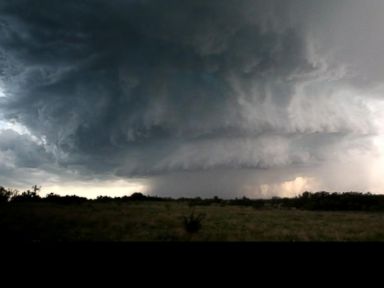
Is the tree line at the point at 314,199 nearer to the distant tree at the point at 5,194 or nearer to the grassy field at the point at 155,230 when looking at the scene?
the distant tree at the point at 5,194

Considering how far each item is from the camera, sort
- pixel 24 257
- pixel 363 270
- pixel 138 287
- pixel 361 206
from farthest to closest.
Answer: pixel 361 206
pixel 24 257
pixel 363 270
pixel 138 287

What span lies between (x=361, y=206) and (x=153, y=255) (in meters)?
60.8

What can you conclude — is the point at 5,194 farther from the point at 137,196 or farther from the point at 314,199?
the point at 314,199

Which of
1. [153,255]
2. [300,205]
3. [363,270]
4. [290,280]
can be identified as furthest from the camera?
[300,205]

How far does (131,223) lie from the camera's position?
30.1 meters

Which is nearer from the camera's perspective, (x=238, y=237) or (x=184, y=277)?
(x=184, y=277)

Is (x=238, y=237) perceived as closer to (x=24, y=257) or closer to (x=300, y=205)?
(x=24, y=257)

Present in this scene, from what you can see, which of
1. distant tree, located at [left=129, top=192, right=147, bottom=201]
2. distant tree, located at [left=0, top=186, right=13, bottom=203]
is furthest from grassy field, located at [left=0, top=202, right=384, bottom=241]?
distant tree, located at [left=129, top=192, right=147, bottom=201]

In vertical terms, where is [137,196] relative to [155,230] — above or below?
above

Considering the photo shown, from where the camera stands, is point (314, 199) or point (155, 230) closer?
point (155, 230)

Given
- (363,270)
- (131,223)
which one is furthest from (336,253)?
(131,223)

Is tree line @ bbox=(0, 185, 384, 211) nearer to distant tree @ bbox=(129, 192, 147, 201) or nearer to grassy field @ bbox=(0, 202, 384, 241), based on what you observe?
distant tree @ bbox=(129, 192, 147, 201)

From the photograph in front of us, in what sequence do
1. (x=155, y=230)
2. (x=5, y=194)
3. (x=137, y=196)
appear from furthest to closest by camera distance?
1. (x=137, y=196)
2. (x=5, y=194)
3. (x=155, y=230)

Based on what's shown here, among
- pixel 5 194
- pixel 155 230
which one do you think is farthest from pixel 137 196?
pixel 155 230
